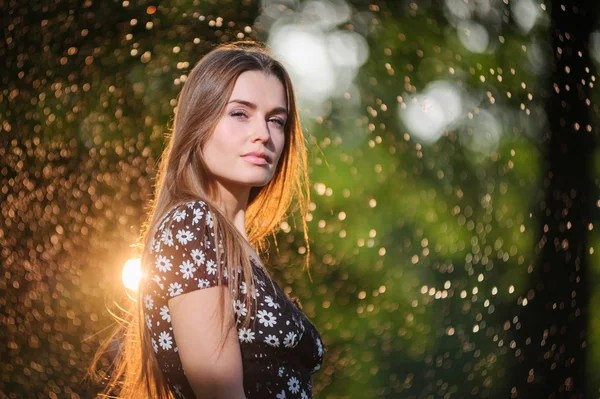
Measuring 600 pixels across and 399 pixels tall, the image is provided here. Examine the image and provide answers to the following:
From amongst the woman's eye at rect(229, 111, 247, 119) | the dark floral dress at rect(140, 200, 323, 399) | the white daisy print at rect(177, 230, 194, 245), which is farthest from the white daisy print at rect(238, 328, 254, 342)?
the woman's eye at rect(229, 111, 247, 119)

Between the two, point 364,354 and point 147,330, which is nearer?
point 147,330

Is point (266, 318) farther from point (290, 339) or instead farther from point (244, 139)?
point (244, 139)

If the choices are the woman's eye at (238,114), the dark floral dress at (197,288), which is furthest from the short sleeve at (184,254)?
the woman's eye at (238,114)

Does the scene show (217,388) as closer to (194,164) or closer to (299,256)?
(194,164)

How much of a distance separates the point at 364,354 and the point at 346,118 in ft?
2.86

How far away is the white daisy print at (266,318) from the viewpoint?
0.74 metres

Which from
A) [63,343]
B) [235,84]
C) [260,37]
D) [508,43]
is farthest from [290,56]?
[235,84]

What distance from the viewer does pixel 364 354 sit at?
8.57 ft

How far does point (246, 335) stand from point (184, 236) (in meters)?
0.12

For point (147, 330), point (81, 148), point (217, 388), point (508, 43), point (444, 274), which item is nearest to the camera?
point (217, 388)

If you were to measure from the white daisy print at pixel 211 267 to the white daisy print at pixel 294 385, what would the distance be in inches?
6.3

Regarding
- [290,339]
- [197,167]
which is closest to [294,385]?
[290,339]

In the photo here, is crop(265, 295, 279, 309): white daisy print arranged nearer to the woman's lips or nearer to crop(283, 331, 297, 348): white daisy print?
crop(283, 331, 297, 348): white daisy print

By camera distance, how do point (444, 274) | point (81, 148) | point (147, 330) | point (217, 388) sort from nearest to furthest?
point (217, 388) → point (147, 330) → point (81, 148) → point (444, 274)
